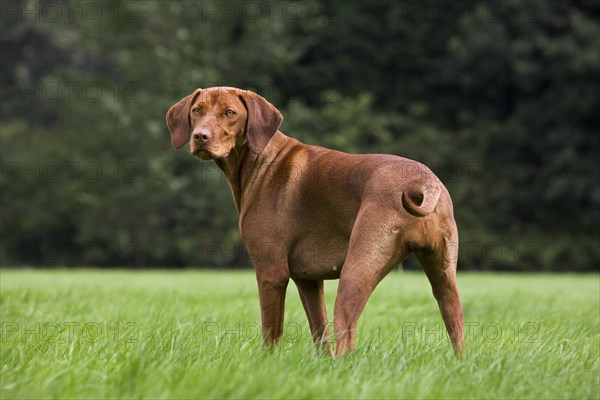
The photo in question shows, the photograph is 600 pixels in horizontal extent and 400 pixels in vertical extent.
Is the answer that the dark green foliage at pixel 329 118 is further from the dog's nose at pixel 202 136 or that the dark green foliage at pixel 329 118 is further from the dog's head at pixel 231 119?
the dog's nose at pixel 202 136

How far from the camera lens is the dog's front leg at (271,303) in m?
4.72

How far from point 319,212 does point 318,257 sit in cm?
27

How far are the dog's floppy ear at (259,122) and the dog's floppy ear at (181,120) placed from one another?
1.26 feet

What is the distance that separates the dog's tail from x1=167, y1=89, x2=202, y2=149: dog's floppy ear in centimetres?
166

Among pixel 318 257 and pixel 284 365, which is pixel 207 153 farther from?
pixel 284 365

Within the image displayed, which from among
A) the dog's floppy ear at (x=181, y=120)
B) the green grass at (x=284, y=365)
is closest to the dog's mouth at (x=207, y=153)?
the dog's floppy ear at (x=181, y=120)

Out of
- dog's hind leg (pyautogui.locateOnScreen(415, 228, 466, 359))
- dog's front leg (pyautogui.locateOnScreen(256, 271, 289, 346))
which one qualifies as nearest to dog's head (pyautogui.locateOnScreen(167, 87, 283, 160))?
dog's front leg (pyautogui.locateOnScreen(256, 271, 289, 346))

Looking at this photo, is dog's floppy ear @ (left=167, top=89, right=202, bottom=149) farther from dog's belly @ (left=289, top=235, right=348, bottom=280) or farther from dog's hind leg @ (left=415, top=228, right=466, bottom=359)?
dog's hind leg @ (left=415, top=228, right=466, bottom=359)

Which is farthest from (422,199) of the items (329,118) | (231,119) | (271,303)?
(329,118)

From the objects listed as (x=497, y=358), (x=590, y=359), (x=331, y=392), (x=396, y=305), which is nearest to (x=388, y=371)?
(x=331, y=392)

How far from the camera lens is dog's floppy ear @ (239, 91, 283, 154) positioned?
500 cm

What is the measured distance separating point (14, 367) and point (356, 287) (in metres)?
1.77

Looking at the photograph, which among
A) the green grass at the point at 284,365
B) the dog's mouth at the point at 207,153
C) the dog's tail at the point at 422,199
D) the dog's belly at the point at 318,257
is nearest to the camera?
the green grass at the point at 284,365

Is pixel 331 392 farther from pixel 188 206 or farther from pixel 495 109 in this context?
pixel 495 109
